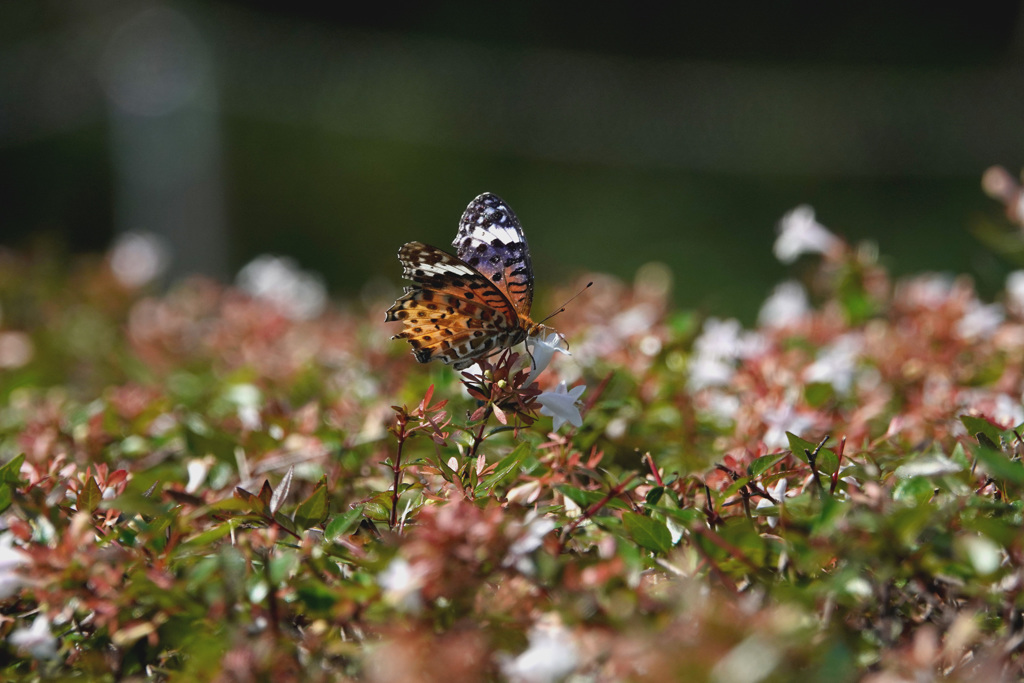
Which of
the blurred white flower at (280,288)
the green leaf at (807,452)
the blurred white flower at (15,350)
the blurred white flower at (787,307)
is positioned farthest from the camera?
the blurred white flower at (280,288)

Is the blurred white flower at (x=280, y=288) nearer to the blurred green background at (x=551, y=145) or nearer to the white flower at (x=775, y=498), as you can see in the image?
the white flower at (x=775, y=498)

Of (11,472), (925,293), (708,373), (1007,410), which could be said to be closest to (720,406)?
(708,373)

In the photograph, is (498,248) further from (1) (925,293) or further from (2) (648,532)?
(1) (925,293)

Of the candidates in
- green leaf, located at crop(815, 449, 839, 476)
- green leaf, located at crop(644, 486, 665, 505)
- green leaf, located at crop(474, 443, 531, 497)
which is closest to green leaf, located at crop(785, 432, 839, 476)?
green leaf, located at crop(815, 449, 839, 476)

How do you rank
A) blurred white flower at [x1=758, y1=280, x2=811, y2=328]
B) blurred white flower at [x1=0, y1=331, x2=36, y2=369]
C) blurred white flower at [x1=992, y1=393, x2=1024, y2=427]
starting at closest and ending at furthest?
blurred white flower at [x1=992, y1=393, x2=1024, y2=427]
blurred white flower at [x1=758, y1=280, x2=811, y2=328]
blurred white flower at [x1=0, y1=331, x2=36, y2=369]

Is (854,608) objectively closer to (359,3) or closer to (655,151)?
(655,151)

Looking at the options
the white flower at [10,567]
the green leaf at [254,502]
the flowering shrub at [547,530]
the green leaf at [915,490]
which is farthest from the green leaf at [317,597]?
the green leaf at [915,490]

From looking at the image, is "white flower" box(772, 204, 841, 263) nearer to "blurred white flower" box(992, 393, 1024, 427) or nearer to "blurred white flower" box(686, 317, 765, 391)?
"blurred white flower" box(686, 317, 765, 391)

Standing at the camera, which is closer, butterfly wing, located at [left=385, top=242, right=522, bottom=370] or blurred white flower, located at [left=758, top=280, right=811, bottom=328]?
butterfly wing, located at [left=385, top=242, right=522, bottom=370]
